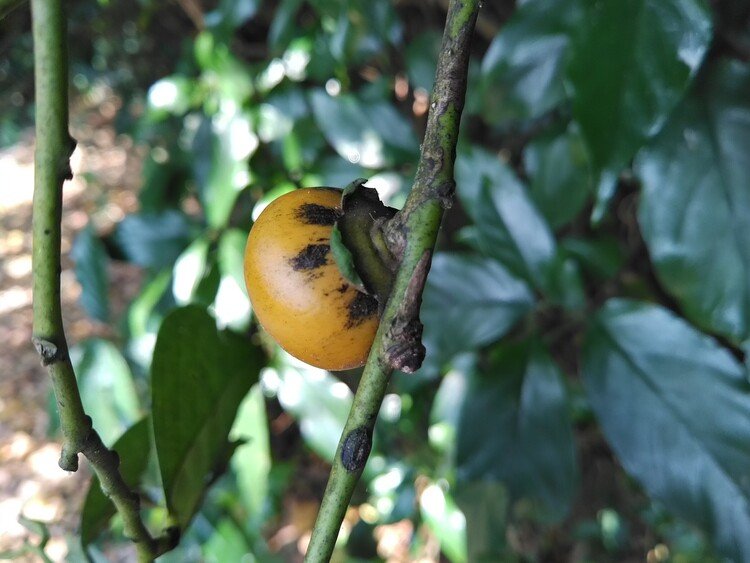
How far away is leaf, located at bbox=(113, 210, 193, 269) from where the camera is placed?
1.07 metres

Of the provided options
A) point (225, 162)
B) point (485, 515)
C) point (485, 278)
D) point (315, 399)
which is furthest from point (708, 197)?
point (225, 162)

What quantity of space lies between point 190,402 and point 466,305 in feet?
1.44

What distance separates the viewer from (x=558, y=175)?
0.85 m

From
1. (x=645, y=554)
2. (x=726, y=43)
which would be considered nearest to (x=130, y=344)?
(x=726, y=43)

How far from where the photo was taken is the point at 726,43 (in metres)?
0.73

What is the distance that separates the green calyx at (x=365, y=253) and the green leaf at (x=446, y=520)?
778 mm

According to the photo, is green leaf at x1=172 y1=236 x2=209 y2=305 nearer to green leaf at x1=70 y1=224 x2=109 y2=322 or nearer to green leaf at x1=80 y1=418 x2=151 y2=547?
green leaf at x1=70 y1=224 x2=109 y2=322

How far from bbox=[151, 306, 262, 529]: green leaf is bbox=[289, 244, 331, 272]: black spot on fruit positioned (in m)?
0.19

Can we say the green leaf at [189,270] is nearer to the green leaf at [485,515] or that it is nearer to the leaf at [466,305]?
the leaf at [466,305]

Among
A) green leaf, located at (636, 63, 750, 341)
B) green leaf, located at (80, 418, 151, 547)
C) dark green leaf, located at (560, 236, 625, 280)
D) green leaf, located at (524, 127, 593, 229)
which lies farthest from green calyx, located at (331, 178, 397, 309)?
dark green leaf, located at (560, 236, 625, 280)

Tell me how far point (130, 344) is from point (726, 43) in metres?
0.93

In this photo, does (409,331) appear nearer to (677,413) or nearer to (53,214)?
(53,214)

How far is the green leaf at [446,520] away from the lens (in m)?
1.00

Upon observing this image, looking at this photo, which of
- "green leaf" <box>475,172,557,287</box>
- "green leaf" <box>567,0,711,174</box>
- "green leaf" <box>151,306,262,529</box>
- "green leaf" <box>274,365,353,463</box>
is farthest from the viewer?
"green leaf" <box>274,365,353,463</box>
